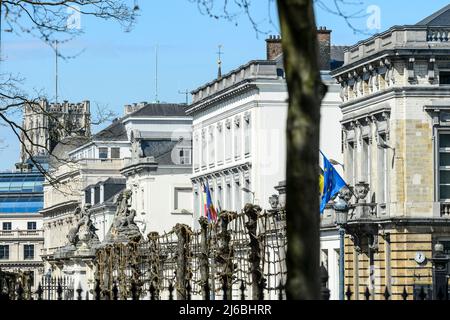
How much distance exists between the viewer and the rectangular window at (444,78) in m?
78.6

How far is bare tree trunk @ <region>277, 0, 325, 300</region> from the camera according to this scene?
19922 mm

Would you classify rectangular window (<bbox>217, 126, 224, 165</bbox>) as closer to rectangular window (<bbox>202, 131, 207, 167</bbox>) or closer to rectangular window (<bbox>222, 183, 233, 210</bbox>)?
rectangular window (<bbox>222, 183, 233, 210</bbox>)

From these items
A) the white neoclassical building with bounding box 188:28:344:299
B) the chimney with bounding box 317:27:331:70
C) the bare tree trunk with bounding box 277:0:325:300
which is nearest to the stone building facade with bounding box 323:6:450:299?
the white neoclassical building with bounding box 188:28:344:299

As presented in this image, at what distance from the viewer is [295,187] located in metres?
20.0

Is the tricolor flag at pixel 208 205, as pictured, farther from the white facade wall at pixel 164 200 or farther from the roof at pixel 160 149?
the roof at pixel 160 149

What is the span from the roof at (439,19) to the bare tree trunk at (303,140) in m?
61.6

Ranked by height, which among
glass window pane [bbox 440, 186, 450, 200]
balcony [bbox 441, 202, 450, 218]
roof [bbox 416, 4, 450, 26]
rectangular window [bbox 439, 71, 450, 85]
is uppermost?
roof [bbox 416, 4, 450, 26]

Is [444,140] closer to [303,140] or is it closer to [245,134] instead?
[245,134]

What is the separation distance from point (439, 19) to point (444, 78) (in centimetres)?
505

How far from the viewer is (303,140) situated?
65.5 ft

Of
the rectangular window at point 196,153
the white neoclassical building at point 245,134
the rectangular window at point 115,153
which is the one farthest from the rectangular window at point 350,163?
the rectangular window at point 115,153

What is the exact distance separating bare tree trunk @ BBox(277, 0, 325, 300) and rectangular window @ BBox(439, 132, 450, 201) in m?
57.9
